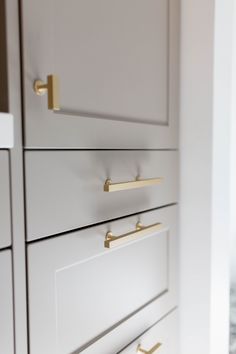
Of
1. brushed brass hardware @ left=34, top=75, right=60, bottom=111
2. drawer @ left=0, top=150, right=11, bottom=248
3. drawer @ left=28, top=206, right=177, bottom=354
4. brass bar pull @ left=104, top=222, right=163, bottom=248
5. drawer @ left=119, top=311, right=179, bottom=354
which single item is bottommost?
drawer @ left=119, top=311, right=179, bottom=354

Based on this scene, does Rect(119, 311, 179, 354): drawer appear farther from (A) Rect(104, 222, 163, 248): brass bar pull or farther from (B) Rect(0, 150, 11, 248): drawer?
(B) Rect(0, 150, 11, 248): drawer

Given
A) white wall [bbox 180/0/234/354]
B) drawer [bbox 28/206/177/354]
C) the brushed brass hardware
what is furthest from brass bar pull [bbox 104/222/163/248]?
the brushed brass hardware

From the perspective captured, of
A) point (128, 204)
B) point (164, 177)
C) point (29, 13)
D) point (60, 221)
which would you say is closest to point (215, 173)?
point (164, 177)

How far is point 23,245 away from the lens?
21.6 inches

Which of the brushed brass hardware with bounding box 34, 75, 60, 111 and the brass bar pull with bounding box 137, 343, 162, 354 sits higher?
the brushed brass hardware with bounding box 34, 75, 60, 111

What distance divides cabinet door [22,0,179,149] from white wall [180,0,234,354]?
5 cm

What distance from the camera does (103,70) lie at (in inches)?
27.9

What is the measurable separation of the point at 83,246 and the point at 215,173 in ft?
1.60

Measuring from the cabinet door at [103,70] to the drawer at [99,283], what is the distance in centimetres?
18

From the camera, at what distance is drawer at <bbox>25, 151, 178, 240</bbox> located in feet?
1.87

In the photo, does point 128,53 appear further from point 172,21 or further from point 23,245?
point 23,245

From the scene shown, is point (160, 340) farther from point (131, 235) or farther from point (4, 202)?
point (4, 202)

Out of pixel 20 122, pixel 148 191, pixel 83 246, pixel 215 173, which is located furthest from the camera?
pixel 215 173

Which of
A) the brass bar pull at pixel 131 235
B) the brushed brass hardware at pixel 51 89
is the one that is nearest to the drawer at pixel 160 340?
the brass bar pull at pixel 131 235
